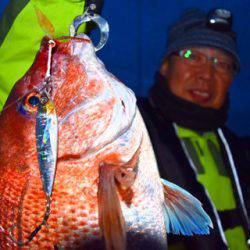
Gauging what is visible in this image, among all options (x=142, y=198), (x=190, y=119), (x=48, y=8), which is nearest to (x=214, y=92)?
(x=190, y=119)

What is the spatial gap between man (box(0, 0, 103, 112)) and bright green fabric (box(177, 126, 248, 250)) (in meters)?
1.32

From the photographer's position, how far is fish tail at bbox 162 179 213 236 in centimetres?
108

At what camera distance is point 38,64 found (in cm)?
100

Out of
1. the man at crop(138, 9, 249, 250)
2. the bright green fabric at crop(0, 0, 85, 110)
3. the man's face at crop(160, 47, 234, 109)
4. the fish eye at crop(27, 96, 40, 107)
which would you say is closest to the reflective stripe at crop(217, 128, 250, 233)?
the man at crop(138, 9, 249, 250)

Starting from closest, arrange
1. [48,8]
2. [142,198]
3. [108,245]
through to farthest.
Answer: [108,245] → [142,198] → [48,8]

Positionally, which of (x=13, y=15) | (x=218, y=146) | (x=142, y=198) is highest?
(x=13, y=15)

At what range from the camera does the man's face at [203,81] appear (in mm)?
2625

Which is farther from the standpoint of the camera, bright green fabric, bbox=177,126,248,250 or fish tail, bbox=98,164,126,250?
bright green fabric, bbox=177,126,248,250

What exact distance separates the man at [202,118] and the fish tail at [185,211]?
3.60 ft

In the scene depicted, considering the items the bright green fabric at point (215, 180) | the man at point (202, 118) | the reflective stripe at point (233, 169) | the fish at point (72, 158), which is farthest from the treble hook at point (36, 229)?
the reflective stripe at point (233, 169)

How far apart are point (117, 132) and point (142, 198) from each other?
0.18 m

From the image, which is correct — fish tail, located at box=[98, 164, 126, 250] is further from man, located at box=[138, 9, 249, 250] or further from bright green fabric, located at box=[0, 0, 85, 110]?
man, located at box=[138, 9, 249, 250]

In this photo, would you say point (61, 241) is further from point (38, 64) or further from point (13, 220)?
point (38, 64)

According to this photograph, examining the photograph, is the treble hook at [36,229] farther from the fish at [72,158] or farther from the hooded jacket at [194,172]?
the hooded jacket at [194,172]
